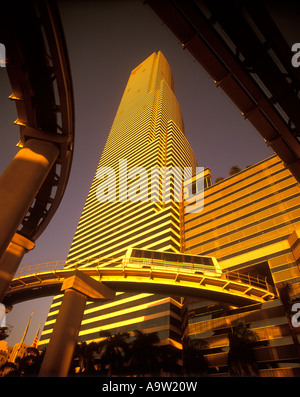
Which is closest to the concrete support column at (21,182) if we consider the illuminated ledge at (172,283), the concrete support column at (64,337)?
the concrete support column at (64,337)

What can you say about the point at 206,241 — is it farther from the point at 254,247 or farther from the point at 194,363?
the point at 194,363

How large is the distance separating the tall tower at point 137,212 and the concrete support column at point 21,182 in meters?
14.9

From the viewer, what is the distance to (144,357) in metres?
29.5

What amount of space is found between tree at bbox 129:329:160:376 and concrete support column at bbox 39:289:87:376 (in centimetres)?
1437

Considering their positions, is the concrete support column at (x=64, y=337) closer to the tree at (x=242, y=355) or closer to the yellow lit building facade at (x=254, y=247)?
the tree at (x=242, y=355)

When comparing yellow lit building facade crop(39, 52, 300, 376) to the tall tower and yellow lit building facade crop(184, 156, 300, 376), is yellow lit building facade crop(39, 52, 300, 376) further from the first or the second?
the tall tower

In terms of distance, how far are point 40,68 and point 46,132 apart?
11.6ft

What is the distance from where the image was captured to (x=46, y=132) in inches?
569

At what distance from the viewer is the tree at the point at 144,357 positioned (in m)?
27.8

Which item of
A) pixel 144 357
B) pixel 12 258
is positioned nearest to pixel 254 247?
pixel 144 357

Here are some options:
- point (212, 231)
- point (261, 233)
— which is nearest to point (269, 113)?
point (261, 233)

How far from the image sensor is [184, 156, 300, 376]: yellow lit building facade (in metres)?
37.4

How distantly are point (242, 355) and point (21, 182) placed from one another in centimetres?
3245

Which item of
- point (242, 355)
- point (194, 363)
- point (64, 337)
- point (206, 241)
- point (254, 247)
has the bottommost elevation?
point (64, 337)
